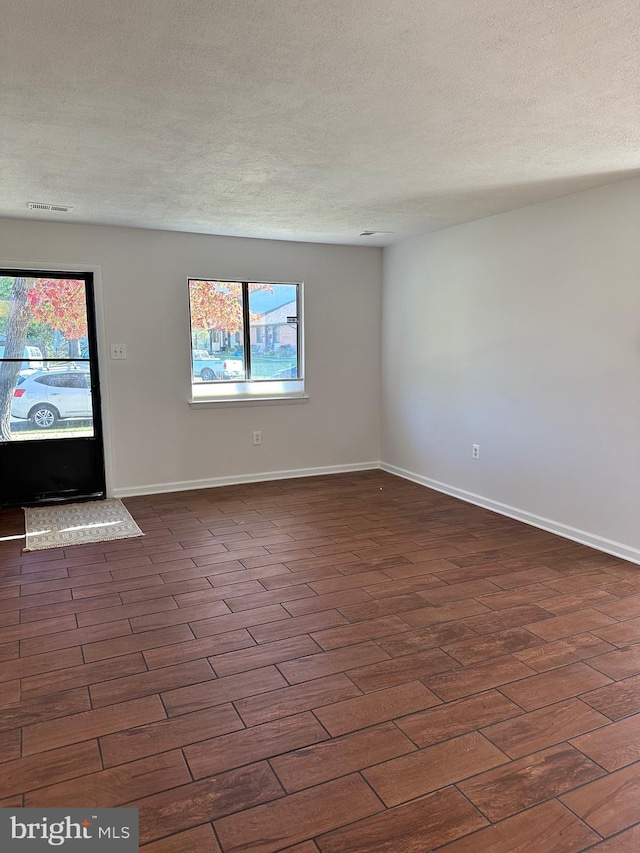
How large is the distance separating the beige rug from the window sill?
111 cm

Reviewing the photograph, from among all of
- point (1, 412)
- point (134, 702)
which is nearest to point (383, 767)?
point (134, 702)

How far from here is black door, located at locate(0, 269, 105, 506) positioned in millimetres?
4645

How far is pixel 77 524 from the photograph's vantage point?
430 centimetres

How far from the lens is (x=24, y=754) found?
74.3 inches

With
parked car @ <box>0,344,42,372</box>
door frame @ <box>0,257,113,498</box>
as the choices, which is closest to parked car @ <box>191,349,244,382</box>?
door frame @ <box>0,257,113,498</box>

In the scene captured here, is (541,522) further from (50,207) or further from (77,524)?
(50,207)

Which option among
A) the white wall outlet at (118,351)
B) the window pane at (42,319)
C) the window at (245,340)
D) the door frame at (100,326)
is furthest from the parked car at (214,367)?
the window pane at (42,319)

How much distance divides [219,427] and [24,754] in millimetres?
3670

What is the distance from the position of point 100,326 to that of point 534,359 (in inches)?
136

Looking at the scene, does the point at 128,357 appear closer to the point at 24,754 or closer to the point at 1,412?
the point at 1,412

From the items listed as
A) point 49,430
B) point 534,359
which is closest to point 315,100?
point 534,359

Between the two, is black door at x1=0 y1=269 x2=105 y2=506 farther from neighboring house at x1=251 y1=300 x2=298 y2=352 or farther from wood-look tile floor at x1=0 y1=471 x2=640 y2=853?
neighboring house at x1=251 y1=300 x2=298 y2=352

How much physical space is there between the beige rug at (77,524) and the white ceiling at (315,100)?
7.44 feet

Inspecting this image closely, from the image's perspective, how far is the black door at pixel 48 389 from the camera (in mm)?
4645
